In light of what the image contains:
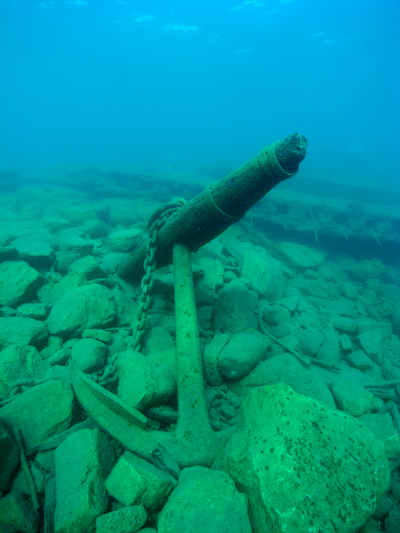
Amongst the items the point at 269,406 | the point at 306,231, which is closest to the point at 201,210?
the point at 269,406

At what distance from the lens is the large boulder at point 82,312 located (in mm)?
2803

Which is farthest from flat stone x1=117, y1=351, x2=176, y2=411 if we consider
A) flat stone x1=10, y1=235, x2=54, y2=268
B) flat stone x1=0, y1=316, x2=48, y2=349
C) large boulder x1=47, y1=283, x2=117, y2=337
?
flat stone x1=10, y1=235, x2=54, y2=268

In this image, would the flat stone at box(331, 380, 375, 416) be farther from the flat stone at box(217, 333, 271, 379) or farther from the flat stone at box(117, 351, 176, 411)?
the flat stone at box(117, 351, 176, 411)

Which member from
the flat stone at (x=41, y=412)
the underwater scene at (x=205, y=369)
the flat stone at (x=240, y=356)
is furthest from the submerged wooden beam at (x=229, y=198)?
the flat stone at (x=41, y=412)

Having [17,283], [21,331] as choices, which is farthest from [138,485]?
[17,283]

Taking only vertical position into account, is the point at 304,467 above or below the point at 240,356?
above

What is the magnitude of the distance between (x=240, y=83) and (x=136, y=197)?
122 meters

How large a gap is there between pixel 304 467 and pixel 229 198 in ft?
6.69

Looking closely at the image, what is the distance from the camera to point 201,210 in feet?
8.71

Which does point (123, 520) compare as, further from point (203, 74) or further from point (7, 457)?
point (203, 74)

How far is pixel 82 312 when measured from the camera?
289 cm

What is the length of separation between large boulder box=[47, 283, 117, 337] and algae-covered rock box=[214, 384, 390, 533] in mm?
A: 1915

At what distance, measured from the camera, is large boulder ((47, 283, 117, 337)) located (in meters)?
2.80

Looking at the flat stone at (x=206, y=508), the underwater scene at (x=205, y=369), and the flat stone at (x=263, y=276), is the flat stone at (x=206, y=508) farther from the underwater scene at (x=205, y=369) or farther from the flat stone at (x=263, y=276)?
the flat stone at (x=263, y=276)
